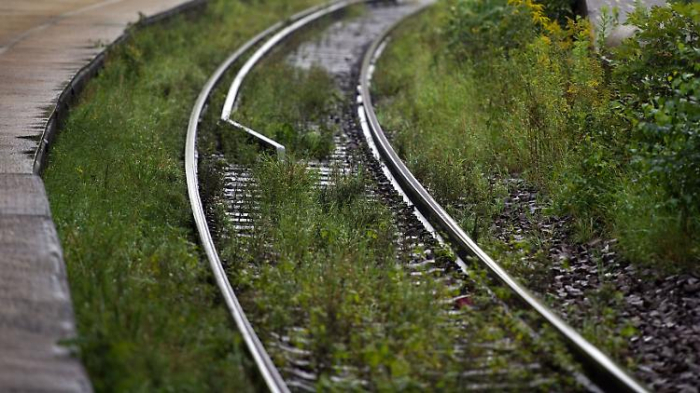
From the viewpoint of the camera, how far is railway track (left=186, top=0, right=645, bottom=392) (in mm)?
5840

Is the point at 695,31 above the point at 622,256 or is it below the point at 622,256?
above

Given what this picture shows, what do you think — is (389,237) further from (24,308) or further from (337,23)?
(337,23)

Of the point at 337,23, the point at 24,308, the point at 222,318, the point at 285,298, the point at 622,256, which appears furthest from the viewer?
the point at 337,23

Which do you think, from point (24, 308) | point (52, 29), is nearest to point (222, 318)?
point (24, 308)

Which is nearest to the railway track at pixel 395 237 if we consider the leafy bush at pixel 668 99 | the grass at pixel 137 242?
the grass at pixel 137 242

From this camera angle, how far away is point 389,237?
323 inches

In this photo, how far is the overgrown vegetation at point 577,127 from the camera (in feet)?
26.0

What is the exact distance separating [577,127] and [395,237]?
280 centimetres

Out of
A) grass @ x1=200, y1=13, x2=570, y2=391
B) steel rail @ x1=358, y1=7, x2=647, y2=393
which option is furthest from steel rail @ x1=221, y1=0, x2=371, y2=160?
steel rail @ x1=358, y1=7, x2=647, y2=393

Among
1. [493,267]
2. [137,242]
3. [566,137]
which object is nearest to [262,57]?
[566,137]

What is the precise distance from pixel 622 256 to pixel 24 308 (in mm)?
4475

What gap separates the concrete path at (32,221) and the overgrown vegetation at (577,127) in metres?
3.58

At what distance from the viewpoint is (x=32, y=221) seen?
7.34m

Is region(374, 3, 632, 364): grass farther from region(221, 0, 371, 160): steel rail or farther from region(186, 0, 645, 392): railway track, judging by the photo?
region(221, 0, 371, 160): steel rail
